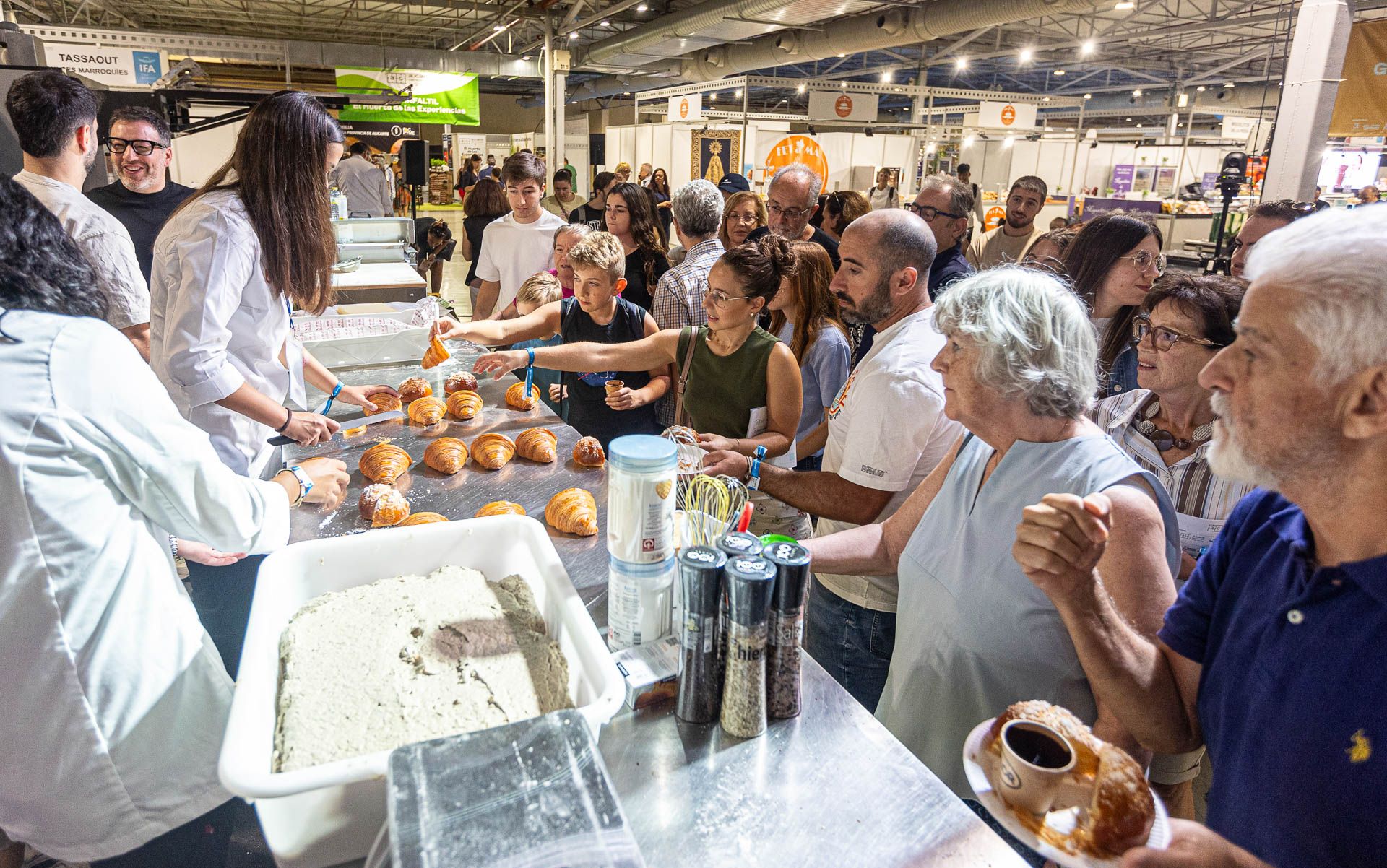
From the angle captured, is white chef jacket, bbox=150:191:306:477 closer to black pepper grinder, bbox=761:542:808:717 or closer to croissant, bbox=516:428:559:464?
croissant, bbox=516:428:559:464

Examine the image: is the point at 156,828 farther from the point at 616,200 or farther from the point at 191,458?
the point at 616,200

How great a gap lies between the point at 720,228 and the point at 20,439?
4.44 meters

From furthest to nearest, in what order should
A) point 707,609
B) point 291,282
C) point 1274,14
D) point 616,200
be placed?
1. point 1274,14
2. point 616,200
3. point 291,282
4. point 707,609

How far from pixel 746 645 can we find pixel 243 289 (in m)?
2.15

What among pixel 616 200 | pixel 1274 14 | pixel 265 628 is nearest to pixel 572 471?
pixel 265 628

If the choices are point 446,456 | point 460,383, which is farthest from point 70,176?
point 446,456

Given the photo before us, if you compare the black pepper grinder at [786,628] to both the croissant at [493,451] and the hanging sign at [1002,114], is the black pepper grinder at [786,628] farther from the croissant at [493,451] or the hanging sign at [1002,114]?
the hanging sign at [1002,114]

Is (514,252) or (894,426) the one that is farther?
(514,252)

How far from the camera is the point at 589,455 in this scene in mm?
2760

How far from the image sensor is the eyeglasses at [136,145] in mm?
4258

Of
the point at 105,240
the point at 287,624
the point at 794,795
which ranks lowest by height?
the point at 794,795

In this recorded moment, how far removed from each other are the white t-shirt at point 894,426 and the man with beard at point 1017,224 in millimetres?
4612

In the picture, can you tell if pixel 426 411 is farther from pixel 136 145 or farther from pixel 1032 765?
pixel 136 145

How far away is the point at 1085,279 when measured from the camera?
137 inches
